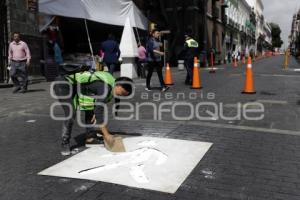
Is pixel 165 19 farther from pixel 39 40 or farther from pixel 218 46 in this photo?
pixel 39 40

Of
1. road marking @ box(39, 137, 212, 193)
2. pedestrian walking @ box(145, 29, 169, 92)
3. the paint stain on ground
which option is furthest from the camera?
pedestrian walking @ box(145, 29, 169, 92)

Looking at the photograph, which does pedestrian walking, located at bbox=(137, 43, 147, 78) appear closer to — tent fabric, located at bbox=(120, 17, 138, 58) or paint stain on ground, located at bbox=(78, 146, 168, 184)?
tent fabric, located at bbox=(120, 17, 138, 58)

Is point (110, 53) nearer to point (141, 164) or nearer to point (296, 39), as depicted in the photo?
point (141, 164)

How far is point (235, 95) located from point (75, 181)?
7.70m

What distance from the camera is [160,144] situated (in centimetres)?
566

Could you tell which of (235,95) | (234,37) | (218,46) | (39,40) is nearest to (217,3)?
Answer: (218,46)

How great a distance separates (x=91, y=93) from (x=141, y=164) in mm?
1114

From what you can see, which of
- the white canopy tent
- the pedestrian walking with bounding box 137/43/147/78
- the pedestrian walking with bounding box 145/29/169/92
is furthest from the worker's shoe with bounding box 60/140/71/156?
the pedestrian walking with bounding box 137/43/147/78

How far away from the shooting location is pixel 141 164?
4.74 metres

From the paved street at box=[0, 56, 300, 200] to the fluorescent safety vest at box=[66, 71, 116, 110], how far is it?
0.75 metres

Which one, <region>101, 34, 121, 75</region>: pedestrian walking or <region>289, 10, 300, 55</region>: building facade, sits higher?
<region>289, 10, 300, 55</region>: building facade

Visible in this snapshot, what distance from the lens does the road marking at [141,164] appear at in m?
4.23

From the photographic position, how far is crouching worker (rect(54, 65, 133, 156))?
4.86 metres

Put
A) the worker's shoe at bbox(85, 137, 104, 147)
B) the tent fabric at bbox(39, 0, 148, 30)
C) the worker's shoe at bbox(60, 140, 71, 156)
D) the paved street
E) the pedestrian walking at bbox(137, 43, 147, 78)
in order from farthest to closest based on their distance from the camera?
the pedestrian walking at bbox(137, 43, 147, 78)
the tent fabric at bbox(39, 0, 148, 30)
the worker's shoe at bbox(85, 137, 104, 147)
the worker's shoe at bbox(60, 140, 71, 156)
the paved street
